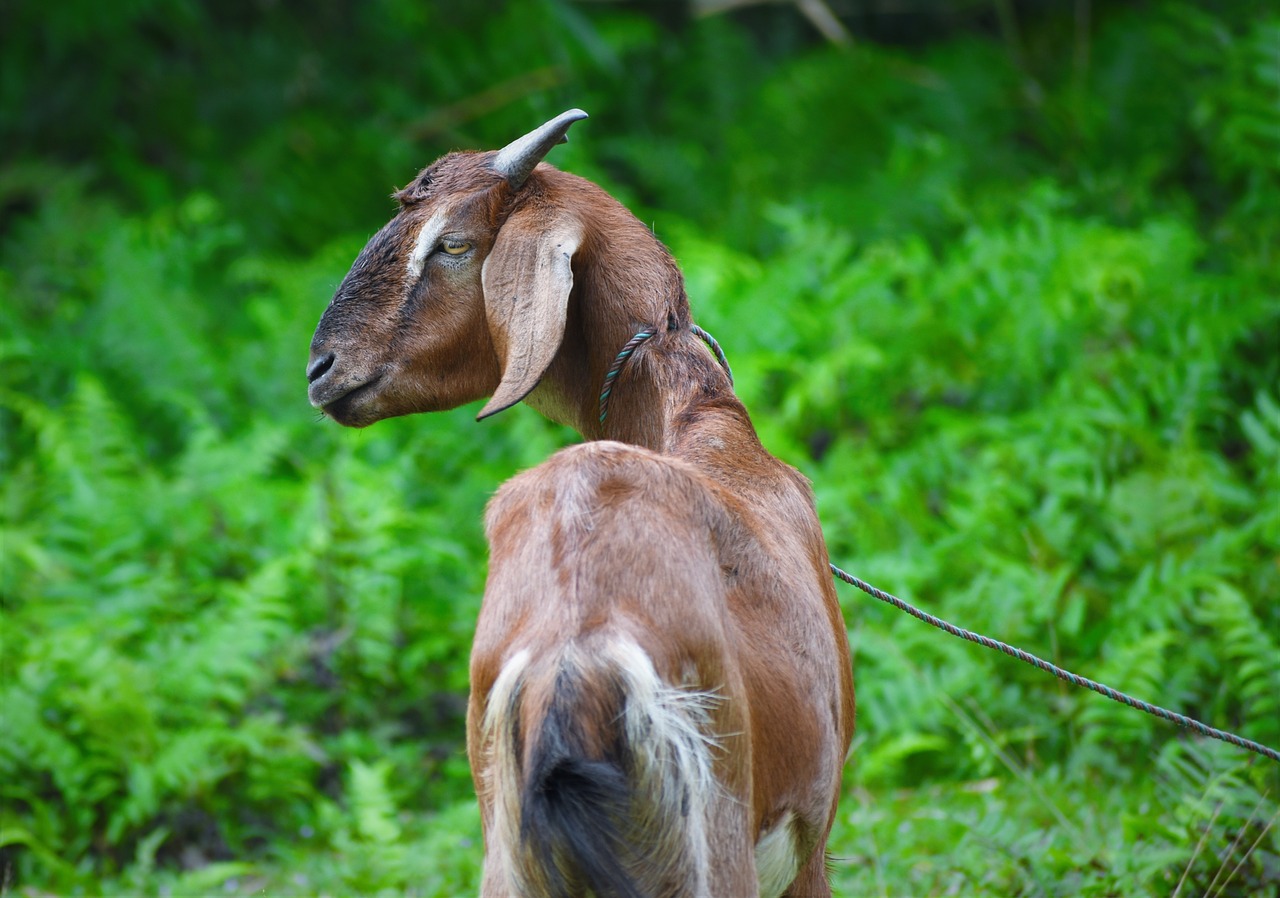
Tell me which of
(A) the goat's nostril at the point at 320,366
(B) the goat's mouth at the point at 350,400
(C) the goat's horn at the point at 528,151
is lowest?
(B) the goat's mouth at the point at 350,400

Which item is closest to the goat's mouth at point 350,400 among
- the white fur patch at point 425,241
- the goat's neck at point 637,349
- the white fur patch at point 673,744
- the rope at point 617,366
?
the white fur patch at point 425,241

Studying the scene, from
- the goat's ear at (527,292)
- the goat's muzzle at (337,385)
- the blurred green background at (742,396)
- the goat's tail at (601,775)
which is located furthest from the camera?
the blurred green background at (742,396)

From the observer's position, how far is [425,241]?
3.35m

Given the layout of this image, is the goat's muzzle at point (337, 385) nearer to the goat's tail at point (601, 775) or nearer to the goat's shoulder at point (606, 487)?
the goat's shoulder at point (606, 487)

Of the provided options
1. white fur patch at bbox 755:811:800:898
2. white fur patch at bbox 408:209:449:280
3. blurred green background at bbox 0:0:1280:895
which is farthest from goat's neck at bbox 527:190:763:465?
blurred green background at bbox 0:0:1280:895

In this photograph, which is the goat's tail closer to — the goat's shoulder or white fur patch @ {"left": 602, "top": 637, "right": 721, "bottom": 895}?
white fur patch @ {"left": 602, "top": 637, "right": 721, "bottom": 895}

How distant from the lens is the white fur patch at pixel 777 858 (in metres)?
2.67

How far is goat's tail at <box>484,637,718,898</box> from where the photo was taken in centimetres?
216

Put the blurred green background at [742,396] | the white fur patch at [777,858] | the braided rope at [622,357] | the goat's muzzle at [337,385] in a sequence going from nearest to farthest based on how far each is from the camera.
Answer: the white fur patch at [777,858] → the braided rope at [622,357] → the goat's muzzle at [337,385] → the blurred green background at [742,396]

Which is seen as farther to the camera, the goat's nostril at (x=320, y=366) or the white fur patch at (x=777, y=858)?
the goat's nostril at (x=320, y=366)

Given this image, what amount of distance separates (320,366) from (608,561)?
58.0 inches

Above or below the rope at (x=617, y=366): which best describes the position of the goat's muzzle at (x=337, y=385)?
above

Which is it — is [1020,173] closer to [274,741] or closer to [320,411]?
[274,741]

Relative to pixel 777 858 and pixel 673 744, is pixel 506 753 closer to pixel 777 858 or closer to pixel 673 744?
pixel 673 744
